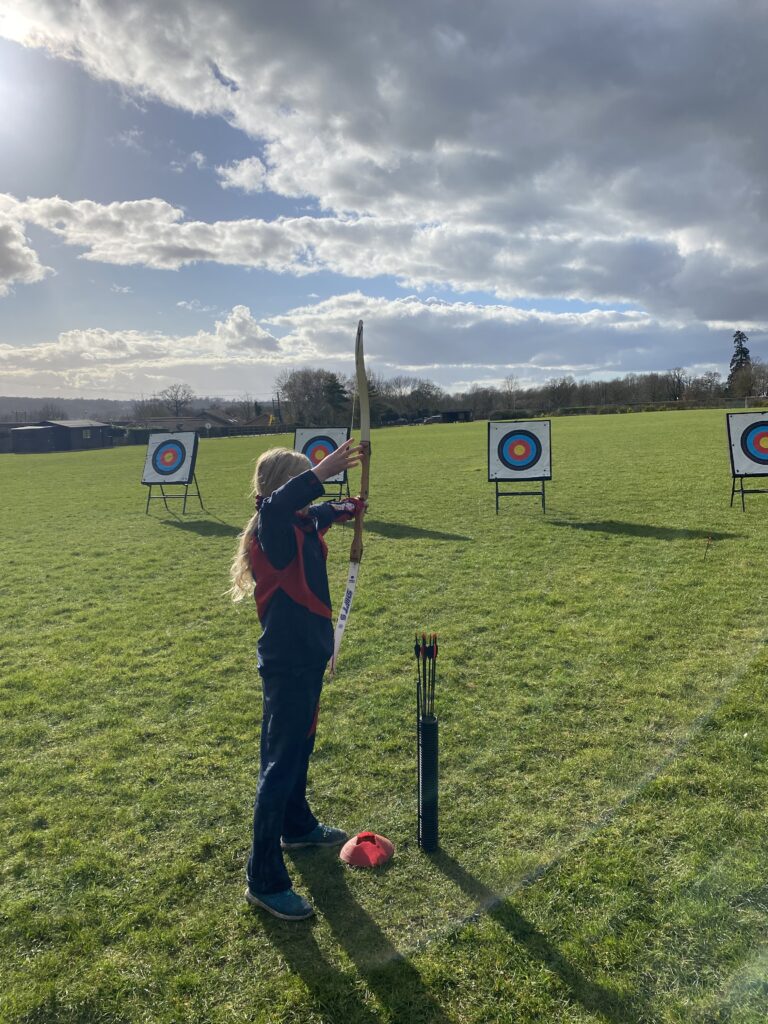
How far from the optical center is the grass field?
2258mm

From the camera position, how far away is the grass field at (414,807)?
2.26 m

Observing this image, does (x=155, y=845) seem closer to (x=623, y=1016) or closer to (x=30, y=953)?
(x=30, y=953)

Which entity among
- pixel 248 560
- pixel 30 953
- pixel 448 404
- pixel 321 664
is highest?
pixel 448 404

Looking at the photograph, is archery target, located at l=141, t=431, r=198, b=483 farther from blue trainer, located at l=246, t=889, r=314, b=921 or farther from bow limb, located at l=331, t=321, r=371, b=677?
blue trainer, located at l=246, t=889, r=314, b=921

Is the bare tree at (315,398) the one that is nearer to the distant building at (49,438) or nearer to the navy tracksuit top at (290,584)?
the distant building at (49,438)

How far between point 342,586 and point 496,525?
3.77 metres

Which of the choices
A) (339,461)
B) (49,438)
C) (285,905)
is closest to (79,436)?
(49,438)

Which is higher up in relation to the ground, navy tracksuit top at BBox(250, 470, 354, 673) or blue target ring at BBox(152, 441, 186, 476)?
blue target ring at BBox(152, 441, 186, 476)

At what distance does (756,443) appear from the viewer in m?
11.2

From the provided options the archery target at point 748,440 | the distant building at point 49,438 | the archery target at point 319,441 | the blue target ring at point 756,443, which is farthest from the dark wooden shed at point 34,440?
the blue target ring at point 756,443

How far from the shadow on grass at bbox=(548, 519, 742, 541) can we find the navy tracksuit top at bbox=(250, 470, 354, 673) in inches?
282

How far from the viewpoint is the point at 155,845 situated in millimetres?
3029

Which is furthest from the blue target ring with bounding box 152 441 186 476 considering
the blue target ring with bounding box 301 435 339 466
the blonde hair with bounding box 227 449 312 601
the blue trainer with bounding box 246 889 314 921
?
the blue trainer with bounding box 246 889 314 921

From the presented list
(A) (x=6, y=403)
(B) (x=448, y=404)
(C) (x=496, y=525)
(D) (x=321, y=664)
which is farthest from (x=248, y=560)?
(A) (x=6, y=403)
